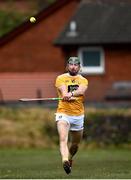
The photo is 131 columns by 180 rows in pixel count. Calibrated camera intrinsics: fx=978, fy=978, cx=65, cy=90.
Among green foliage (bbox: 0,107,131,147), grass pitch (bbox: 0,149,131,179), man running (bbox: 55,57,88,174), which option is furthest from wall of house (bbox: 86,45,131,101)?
man running (bbox: 55,57,88,174)

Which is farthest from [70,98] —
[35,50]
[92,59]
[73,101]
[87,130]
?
[35,50]

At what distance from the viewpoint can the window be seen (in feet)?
143

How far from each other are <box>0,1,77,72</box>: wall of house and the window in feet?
9.77

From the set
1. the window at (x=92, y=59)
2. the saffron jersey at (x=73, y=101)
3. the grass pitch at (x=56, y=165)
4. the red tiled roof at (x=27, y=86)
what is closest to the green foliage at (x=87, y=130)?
the grass pitch at (x=56, y=165)

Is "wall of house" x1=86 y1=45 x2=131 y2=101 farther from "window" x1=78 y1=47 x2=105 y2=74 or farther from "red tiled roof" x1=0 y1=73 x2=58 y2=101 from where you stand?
"red tiled roof" x1=0 y1=73 x2=58 y2=101

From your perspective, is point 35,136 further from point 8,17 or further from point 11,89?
point 8,17

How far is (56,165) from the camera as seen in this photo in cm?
2214

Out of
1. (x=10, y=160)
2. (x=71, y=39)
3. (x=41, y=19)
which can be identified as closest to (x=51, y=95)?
(x=71, y=39)

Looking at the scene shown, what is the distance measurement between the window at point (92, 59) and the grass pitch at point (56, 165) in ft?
41.6

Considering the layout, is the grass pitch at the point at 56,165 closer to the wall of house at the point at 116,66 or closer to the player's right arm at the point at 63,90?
the player's right arm at the point at 63,90

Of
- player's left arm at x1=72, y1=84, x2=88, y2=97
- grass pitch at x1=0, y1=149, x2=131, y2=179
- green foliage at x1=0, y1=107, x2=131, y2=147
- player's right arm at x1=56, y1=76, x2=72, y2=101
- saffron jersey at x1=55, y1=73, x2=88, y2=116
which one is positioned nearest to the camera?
grass pitch at x1=0, y1=149, x2=131, y2=179

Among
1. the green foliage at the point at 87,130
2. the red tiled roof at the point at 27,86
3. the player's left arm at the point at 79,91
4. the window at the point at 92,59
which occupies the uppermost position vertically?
the player's left arm at the point at 79,91

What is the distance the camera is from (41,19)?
46.7 metres

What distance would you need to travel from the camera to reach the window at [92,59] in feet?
143
